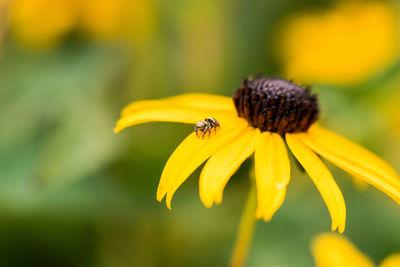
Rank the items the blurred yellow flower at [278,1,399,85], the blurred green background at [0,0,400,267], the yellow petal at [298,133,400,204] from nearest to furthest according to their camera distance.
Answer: the yellow petal at [298,133,400,204] → the blurred green background at [0,0,400,267] → the blurred yellow flower at [278,1,399,85]

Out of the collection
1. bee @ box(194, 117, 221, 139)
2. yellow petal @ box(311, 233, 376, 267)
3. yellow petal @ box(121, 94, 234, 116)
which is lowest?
yellow petal @ box(311, 233, 376, 267)

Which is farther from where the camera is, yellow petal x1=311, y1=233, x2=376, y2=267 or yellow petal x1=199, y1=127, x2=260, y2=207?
yellow petal x1=311, y1=233, x2=376, y2=267

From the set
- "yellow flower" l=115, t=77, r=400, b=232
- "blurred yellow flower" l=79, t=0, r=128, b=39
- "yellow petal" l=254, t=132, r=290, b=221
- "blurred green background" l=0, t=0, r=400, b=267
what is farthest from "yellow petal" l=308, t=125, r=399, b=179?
"blurred yellow flower" l=79, t=0, r=128, b=39

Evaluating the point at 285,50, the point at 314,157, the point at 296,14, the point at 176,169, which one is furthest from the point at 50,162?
the point at 296,14

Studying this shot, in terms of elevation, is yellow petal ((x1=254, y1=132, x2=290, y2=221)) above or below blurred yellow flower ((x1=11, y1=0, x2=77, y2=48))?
above

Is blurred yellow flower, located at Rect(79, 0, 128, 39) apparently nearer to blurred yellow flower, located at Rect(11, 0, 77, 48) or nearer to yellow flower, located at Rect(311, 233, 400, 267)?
blurred yellow flower, located at Rect(11, 0, 77, 48)

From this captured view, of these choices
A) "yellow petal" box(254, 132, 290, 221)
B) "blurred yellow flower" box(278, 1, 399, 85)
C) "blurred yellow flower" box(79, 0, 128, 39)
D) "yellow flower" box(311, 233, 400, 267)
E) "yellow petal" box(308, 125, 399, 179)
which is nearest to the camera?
"yellow petal" box(254, 132, 290, 221)
